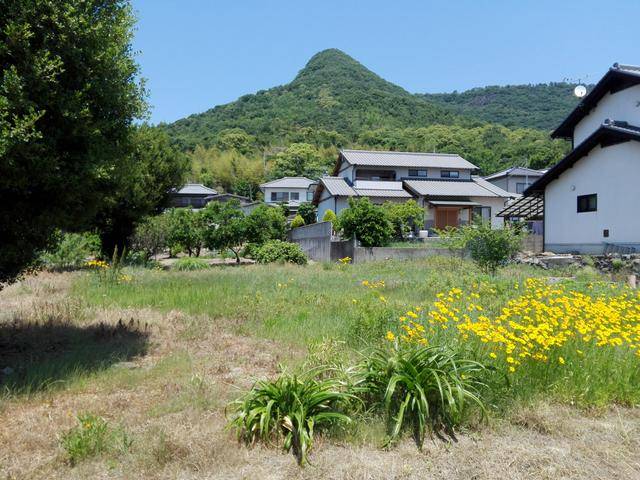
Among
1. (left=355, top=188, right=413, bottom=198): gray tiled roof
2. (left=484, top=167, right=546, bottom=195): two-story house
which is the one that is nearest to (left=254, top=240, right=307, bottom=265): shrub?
(left=355, top=188, right=413, bottom=198): gray tiled roof

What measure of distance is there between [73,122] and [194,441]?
3.40 meters

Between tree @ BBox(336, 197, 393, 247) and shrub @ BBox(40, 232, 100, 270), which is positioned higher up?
tree @ BBox(336, 197, 393, 247)

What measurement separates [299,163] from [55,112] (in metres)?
65.0

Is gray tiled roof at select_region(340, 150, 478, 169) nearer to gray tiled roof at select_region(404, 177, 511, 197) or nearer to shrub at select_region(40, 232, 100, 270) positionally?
gray tiled roof at select_region(404, 177, 511, 197)

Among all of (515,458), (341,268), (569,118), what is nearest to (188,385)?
(515,458)

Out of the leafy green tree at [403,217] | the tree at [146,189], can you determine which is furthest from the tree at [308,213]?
the tree at [146,189]

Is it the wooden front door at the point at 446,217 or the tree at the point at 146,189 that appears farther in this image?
the wooden front door at the point at 446,217

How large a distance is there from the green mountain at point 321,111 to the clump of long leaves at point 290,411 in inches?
3092

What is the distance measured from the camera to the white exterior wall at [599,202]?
1573 centimetres

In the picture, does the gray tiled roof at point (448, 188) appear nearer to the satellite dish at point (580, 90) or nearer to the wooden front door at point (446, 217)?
the wooden front door at point (446, 217)

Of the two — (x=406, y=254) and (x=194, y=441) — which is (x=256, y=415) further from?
(x=406, y=254)

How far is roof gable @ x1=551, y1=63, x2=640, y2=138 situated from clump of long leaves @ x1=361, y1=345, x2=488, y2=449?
17.9 meters

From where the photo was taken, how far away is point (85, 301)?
26.5 feet

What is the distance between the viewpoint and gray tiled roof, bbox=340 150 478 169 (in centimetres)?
3647
